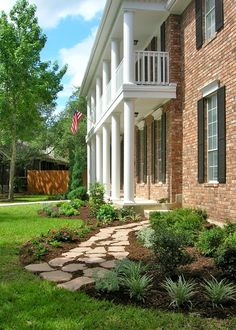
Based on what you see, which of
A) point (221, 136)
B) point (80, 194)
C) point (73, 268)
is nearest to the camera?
point (73, 268)

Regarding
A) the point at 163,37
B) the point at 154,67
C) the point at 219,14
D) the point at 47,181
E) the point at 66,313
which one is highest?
the point at 163,37

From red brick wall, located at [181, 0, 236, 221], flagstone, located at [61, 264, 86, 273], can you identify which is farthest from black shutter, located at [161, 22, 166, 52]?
flagstone, located at [61, 264, 86, 273]

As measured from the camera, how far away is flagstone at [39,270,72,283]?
5.58 meters

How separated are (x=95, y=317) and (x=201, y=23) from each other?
8.92 meters

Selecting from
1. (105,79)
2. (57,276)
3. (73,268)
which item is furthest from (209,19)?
(57,276)

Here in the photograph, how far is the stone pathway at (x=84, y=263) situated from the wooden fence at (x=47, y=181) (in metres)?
23.8

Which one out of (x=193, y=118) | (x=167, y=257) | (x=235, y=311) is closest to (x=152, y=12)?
(x=193, y=118)

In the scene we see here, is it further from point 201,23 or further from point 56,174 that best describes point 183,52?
point 56,174

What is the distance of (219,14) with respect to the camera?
32.1 feet

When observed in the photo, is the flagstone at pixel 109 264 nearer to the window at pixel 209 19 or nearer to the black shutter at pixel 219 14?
the black shutter at pixel 219 14

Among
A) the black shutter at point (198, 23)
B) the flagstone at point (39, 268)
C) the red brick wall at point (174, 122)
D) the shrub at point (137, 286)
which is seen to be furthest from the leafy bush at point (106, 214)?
the shrub at point (137, 286)

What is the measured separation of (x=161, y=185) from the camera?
46.1ft

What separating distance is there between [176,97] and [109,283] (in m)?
8.77

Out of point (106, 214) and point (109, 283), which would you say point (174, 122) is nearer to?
point (106, 214)
